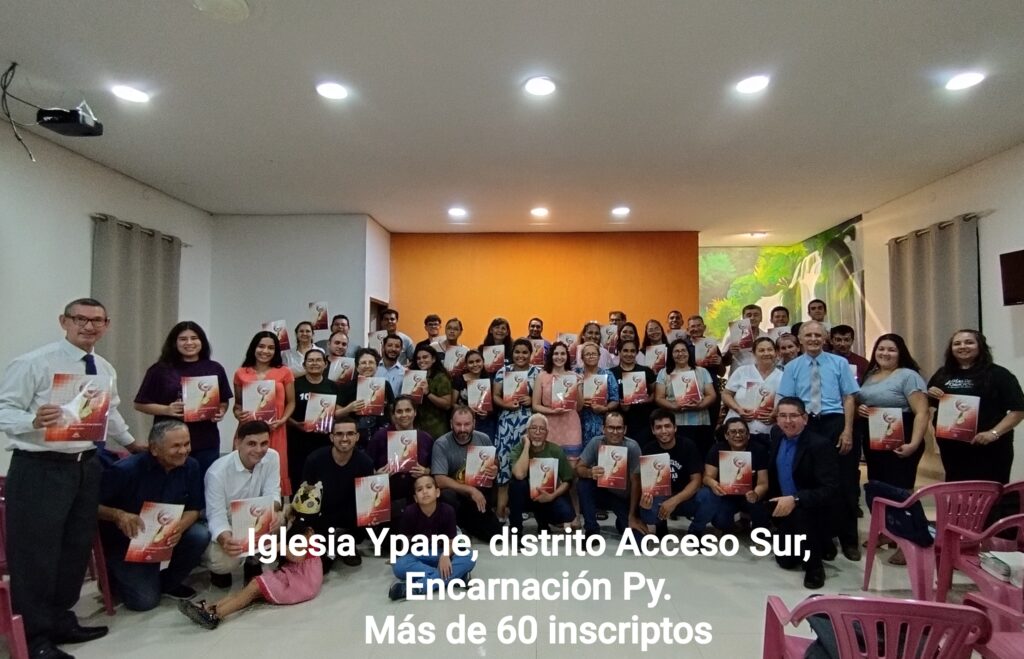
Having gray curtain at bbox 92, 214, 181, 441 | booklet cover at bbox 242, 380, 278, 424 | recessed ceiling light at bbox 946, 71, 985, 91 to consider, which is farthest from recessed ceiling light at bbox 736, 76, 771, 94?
gray curtain at bbox 92, 214, 181, 441

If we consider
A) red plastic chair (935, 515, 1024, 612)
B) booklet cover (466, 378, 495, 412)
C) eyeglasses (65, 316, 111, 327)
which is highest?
eyeglasses (65, 316, 111, 327)

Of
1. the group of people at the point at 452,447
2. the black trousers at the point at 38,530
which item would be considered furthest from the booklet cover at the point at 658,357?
the black trousers at the point at 38,530

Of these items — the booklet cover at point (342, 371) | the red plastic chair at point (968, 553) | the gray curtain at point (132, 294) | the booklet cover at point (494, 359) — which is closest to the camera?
the red plastic chair at point (968, 553)

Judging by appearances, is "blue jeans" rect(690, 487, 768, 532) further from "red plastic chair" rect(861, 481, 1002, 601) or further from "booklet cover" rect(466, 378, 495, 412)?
"booklet cover" rect(466, 378, 495, 412)

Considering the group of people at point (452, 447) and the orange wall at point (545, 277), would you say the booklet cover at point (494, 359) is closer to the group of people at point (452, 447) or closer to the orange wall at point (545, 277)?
the group of people at point (452, 447)

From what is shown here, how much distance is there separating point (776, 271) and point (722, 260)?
84 cm

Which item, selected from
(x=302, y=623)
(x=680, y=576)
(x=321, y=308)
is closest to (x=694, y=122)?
(x=680, y=576)

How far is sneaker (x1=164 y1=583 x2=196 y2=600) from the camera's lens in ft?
9.45

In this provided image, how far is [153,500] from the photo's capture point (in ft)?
9.10

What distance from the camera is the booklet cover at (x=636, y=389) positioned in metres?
4.01

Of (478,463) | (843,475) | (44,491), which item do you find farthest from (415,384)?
(843,475)

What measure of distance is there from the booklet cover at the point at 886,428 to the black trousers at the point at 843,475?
191mm

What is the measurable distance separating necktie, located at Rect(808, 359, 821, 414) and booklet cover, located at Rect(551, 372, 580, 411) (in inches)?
61.2

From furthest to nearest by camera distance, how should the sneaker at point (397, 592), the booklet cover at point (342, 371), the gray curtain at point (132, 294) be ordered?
the gray curtain at point (132, 294) → the booklet cover at point (342, 371) → the sneaker at point (397, 592)
